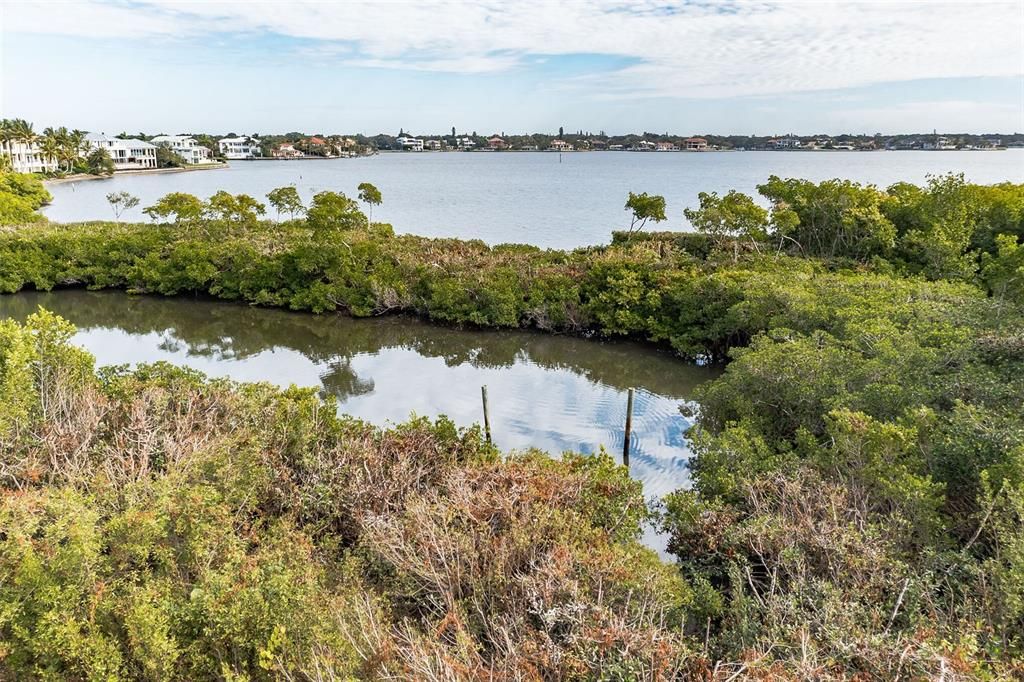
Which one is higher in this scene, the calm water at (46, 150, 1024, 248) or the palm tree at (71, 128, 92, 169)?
the palm tree at (71, 128, 92, 169)

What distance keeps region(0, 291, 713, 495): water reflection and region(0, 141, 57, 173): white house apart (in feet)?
198

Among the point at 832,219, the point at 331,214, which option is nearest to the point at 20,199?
the point at 331,214

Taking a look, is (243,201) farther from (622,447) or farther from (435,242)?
(622,447)

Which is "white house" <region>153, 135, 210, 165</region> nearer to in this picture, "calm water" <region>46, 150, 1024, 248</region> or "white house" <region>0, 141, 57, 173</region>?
"calm water" <region>46, 150, 1024, 248</region>

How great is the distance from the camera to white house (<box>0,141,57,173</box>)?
70375mm

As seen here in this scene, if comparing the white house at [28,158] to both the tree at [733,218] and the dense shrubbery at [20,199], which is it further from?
the tree at [733,218]

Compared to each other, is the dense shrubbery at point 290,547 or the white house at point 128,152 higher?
the white house at point 128,152

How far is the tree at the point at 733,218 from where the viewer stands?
845 inches

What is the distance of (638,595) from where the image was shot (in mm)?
6047

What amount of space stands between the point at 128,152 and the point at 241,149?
158 feet

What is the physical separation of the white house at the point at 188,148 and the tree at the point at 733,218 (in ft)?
335

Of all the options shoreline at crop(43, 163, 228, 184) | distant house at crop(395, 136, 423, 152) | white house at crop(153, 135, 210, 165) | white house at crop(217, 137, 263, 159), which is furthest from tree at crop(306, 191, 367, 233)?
distant house at crop(395, 136, 423, 152)

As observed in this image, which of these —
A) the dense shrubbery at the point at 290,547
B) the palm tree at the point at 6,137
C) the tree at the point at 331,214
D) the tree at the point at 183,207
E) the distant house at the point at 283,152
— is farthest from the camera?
the distant house at the point at 283,152

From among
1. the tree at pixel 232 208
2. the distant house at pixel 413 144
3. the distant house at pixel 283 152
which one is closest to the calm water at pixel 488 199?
the tree at pixel 232 208
